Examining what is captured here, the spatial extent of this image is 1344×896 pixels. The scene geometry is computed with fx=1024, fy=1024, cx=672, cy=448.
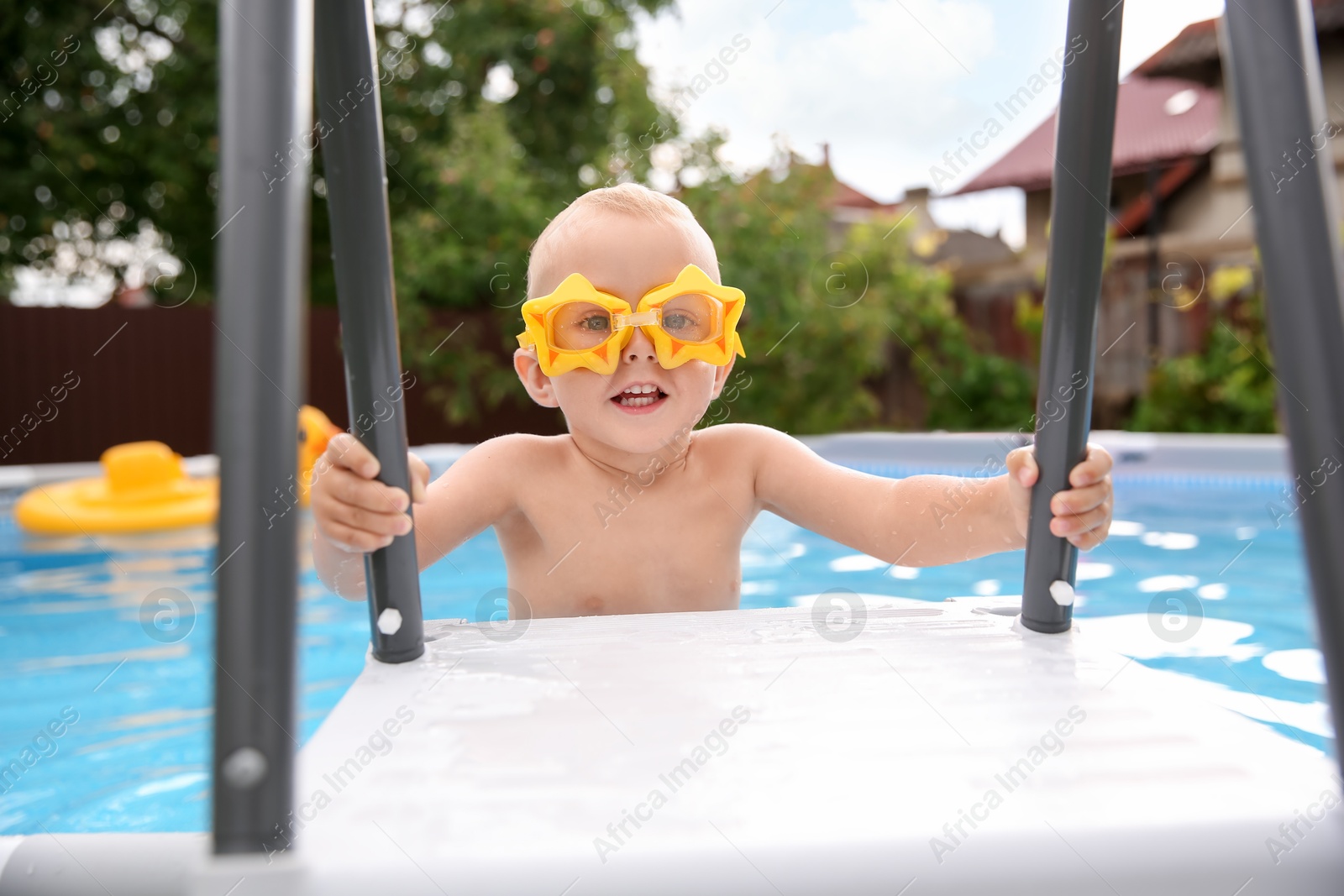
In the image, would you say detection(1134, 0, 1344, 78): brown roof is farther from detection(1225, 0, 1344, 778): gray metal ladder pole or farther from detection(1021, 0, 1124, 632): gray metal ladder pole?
detection(1225, 0, 1344, 778): gray metal ladder pole

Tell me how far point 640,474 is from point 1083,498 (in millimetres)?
947

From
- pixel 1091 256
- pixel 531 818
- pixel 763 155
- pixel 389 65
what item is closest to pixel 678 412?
pixel 1091 256


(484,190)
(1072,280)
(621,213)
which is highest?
(484,190)

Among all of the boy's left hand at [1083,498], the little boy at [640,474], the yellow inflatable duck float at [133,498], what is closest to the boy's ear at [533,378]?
the little boy at [640,474]

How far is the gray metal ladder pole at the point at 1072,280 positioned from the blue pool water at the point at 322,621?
1.57 ft

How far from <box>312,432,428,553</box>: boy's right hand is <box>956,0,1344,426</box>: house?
6.89m

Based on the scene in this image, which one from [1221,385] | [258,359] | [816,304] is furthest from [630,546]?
[1221,385]

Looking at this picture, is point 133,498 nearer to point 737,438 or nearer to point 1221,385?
point 737,438

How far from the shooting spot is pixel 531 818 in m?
0.72

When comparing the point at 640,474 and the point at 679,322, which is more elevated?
the point at 679,322

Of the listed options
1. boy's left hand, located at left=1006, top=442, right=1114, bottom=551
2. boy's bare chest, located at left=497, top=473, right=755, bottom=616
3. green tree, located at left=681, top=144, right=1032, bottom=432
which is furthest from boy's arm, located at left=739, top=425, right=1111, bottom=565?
green tree, located at left=681, top=144, right=1032, bottom=432

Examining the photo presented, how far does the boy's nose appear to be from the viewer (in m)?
1.61

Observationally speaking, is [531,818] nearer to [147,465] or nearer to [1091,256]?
[1091,256]

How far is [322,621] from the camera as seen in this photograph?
413cm
